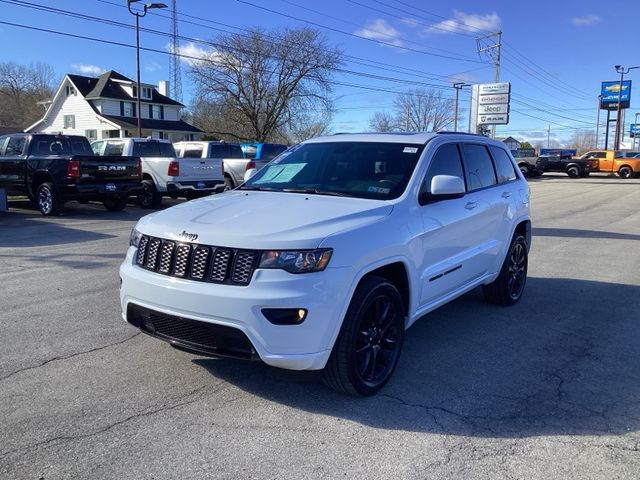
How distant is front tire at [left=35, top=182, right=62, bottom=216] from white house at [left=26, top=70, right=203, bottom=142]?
36922 mm

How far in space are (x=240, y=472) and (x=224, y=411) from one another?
2.24 feet

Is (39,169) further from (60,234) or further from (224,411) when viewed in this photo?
(224,411)

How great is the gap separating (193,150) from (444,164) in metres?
14.4

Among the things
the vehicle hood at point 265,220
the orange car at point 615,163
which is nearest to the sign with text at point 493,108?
the orange car at point 615,163

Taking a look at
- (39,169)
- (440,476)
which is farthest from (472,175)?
(39,169)

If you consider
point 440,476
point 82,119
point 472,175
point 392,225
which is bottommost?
point 440,476

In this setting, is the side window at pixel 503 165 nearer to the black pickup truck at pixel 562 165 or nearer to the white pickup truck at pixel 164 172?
the white pickup truck at pixel 164 172

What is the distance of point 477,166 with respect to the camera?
5570 millimetres

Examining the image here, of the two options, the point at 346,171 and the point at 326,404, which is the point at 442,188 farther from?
the point at 326,404

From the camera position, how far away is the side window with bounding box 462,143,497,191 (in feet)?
17.5

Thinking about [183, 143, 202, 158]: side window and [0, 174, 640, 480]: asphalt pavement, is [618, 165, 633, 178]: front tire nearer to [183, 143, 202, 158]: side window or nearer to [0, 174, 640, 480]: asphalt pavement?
[183, 143, 202, 158]: side window

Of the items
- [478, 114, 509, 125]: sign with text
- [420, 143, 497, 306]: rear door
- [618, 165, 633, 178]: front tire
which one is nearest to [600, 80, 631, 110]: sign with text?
[478, 114, 509, 125]: sign with text

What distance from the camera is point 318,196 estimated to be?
431cm

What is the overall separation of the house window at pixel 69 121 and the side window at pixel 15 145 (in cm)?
4301
